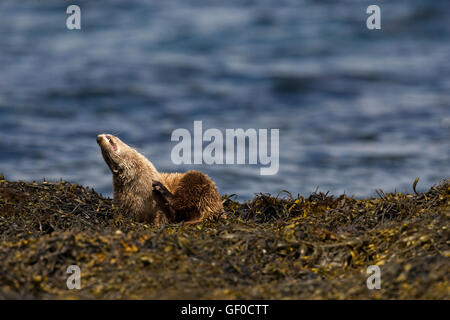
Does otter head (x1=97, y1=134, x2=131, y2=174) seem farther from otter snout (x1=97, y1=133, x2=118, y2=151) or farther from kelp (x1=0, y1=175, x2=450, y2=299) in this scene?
kelp (x1=0, y1=175, x2=450, y2=299)

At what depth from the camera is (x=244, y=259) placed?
5691mm

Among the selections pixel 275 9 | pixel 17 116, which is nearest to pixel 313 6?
pixel 275 9

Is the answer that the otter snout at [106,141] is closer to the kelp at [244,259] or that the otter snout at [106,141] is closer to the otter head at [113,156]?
the otter head at [113,156]

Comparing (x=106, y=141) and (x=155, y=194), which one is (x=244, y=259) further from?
(x=106, y=141)

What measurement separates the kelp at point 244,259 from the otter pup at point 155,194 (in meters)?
0.91

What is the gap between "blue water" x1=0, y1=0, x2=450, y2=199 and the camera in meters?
16.3

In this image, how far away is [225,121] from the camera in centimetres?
1991

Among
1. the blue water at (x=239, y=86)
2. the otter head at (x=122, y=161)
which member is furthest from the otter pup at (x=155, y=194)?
the blue water at (x=239, y=86)

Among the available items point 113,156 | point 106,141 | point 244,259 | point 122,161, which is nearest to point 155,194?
point 122,161

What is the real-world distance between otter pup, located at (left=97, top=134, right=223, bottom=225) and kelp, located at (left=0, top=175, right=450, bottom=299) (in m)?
0.91

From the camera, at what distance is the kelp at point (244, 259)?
502 cm

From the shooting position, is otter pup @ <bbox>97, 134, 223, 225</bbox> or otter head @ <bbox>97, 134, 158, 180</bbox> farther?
otter head @ <bbox>97, 134, 158, 180</bbox>

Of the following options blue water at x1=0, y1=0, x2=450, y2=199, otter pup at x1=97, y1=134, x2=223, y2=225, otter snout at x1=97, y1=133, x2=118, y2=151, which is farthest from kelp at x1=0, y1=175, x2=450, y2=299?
blue water at x1=0, y1=0, x2=450, y2=199
